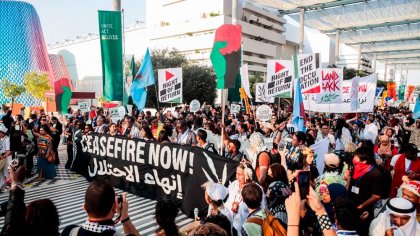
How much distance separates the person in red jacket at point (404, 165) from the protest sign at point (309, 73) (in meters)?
3.36

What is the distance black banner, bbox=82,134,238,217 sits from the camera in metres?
5.67

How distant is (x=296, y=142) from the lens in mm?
5430

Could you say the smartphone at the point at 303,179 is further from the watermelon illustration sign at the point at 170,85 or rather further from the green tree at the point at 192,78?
the green tree at the point at 192,78

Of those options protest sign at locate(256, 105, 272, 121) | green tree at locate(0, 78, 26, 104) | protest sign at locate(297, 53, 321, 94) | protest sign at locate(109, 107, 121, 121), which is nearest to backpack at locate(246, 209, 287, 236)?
protest sign at locate(256, 105, 272, 121)

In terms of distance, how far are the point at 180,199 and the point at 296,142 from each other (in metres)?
2.31

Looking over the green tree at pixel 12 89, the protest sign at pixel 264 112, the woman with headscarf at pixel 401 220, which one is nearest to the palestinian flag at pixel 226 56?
the protest sign at pixel 264 112

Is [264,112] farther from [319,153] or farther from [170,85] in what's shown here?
[170,85]

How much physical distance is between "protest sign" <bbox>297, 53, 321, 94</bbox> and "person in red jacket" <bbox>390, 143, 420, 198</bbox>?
11.0ft

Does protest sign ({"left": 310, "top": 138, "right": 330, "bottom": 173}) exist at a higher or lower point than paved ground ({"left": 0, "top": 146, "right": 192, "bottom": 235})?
higher

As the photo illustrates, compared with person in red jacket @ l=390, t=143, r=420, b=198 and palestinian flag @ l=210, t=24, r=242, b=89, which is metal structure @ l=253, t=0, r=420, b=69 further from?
person in red jacket @ l=390, t=143, r=420, b=198

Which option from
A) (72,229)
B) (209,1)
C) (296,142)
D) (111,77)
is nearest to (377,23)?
(209,1)

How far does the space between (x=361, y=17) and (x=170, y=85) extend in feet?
A: 133

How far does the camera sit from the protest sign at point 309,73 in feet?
27.4

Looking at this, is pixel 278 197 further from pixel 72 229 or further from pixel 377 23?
pixel 377 23
